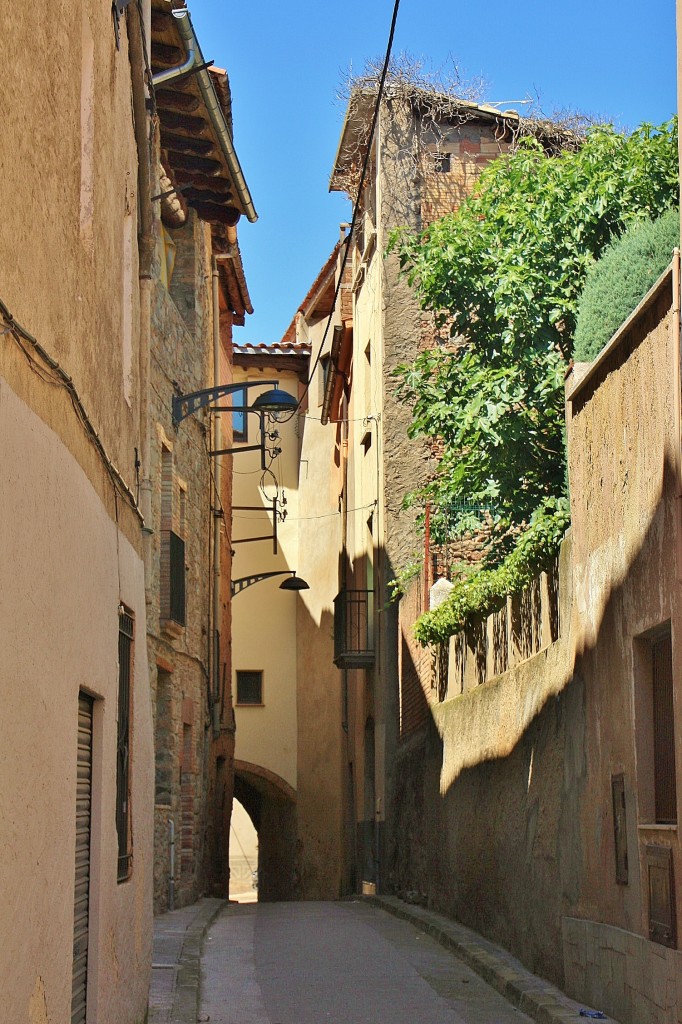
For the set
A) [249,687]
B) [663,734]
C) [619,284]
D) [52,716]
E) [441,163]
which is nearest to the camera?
[52,716]

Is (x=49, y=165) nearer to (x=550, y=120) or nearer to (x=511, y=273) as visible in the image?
(x=511, y=273)

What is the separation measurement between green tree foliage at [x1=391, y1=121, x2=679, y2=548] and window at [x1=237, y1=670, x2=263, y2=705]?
17539mm

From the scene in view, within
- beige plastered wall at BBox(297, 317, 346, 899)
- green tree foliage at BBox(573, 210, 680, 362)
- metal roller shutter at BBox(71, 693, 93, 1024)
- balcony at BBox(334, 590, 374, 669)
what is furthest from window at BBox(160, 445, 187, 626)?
beige plastered wall at BBox(297, 317, 346, 899)

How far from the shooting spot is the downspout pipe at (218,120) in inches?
573

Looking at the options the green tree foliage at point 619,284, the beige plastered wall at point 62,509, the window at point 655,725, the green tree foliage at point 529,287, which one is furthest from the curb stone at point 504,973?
the green tree foliage at point 619,284

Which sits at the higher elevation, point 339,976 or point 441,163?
point 441,163

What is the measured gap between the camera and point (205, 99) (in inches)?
646

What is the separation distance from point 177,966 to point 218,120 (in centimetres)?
1024

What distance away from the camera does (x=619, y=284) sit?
1095 centimetres

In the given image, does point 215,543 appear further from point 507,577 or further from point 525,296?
point 507,577

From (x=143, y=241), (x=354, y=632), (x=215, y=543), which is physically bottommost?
(x=354, y=632)

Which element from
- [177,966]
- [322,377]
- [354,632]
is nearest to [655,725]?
[177,966]

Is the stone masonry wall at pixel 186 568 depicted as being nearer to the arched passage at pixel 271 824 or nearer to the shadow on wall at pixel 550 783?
the shadow on wall at pixel 550 783

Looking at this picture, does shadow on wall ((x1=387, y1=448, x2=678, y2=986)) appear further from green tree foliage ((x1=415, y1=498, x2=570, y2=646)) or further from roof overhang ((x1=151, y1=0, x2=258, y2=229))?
roof overhang ((x1=151, y1=0, x2=258, y2=229))
